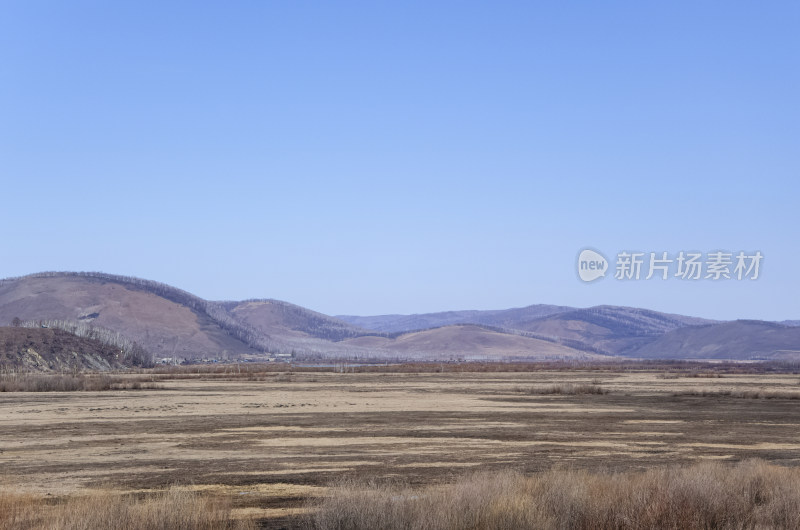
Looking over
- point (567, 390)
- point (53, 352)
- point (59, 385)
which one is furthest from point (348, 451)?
point (53, 352)

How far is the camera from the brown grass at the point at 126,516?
47.3ft

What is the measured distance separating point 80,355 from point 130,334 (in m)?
86.5

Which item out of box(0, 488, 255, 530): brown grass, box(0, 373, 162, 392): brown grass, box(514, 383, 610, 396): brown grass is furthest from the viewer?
box(0, 373, 162, 392): brown grass

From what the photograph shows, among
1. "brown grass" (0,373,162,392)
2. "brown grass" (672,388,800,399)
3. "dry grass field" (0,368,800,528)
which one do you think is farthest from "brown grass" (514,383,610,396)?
"brown grass" (0,373,162,392)

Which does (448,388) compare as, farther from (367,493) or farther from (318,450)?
(367,493)

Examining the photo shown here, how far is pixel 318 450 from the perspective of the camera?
2706 cm

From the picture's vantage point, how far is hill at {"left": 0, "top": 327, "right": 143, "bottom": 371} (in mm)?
104938

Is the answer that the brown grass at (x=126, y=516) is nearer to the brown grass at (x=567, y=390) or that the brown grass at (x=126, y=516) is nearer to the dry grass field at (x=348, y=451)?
the dry grass field at (x=348, y=451)

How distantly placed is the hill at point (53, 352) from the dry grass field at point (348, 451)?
56.3 metres

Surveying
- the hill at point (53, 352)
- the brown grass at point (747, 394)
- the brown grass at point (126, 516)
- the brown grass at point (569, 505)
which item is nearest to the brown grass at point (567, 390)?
the brown grass at point (747, 394)

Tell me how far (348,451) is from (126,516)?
12.5 meters

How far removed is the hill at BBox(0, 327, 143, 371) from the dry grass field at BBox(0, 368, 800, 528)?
56.3m

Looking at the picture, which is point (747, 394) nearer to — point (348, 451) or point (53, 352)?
point (348, 451)

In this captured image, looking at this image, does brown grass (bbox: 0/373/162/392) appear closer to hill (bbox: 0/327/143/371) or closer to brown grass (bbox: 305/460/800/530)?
hill (bbox: 0/327/143/371)
